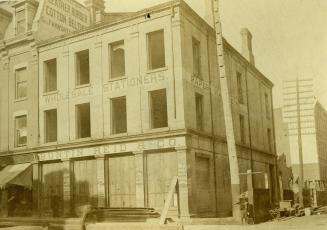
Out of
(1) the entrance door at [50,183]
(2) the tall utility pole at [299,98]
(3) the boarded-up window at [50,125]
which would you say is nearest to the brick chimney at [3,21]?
(3) the boarded-up window at [50,125]

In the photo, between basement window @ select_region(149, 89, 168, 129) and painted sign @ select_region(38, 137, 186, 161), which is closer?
painted sign @ select_region(38, 137, 186, 161)

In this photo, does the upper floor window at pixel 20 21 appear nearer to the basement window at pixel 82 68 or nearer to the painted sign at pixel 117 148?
the basement window at pixel 82 68

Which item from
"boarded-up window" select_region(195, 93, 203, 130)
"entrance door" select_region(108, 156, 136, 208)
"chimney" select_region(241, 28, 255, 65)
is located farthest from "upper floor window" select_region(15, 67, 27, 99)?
"chimney" select_region(241, 28, 255, 65)

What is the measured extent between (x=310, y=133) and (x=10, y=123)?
2271 centimetres

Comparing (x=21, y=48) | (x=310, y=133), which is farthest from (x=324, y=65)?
(x=310, y=133)

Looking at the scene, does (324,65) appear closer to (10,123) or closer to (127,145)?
(127,145)

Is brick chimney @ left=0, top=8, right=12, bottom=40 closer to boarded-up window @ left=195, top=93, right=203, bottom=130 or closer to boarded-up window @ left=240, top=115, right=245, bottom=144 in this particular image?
boarded-up window @ left=195, top=93, right=203, bottom=130

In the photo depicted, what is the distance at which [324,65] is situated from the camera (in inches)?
485

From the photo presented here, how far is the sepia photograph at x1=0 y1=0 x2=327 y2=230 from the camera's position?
768 inches

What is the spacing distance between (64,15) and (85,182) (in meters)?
11.3

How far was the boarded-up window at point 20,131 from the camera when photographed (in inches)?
1008

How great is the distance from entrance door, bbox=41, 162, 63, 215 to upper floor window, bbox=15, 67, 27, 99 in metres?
4.76

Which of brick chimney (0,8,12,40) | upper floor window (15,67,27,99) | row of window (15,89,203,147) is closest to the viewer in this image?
row of window (15,89,203,147)

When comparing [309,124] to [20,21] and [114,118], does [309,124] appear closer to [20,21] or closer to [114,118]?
[114,118]
